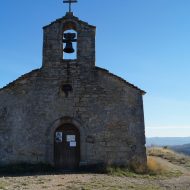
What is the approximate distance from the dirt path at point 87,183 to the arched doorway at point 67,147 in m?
1.90

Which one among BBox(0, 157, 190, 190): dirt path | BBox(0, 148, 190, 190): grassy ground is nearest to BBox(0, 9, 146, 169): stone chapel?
BBox(0, 148, 190, 190): grassy ground

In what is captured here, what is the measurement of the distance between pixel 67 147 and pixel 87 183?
421 centimetres

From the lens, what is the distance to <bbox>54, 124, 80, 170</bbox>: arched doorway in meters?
14.4

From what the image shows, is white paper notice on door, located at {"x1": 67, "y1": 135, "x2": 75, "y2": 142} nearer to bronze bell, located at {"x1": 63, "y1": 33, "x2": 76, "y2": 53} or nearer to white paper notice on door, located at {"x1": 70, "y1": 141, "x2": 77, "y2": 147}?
white paper notice on door, located at {"x1": 70, "y1": 141, "x2": 77, "y2": 147}

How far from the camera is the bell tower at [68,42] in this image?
1507cm

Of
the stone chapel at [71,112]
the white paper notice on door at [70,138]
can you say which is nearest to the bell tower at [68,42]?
the stone chapel at [71,112]

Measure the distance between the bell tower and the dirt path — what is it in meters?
5.20

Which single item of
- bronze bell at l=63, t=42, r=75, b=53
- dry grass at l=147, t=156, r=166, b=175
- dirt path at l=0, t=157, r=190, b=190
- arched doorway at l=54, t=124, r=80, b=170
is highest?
bronze bell at l=63, t=42, r=75, b=53

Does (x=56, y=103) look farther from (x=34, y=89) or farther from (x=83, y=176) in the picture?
(x=83, y=176)

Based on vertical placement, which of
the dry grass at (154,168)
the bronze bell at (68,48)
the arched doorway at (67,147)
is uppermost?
the bronze bell at (68,48)

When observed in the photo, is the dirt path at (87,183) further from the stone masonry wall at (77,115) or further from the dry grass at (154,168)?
the stone masonry wall at (77,115)

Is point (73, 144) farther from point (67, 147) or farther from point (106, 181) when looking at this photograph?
point (106, 181)

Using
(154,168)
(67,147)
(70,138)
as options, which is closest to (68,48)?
(70,138)

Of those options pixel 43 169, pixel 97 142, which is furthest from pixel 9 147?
pixel 97 142
